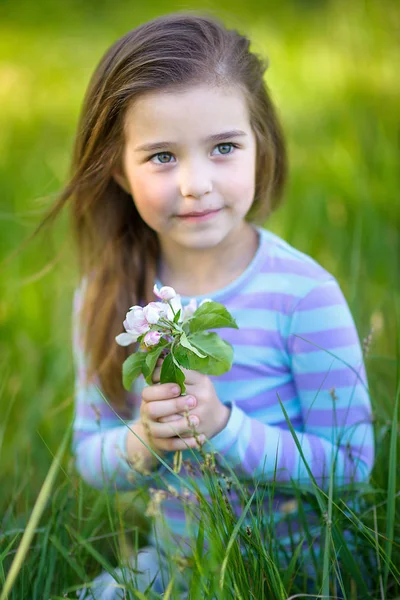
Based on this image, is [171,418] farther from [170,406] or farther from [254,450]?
[254,450]

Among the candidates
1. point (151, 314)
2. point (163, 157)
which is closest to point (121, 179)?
point (163, 157)

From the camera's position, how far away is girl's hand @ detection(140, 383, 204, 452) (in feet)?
4.70

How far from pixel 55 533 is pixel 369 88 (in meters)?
3.29

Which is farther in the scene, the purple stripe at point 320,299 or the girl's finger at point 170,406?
the purple stripe at point 320,299

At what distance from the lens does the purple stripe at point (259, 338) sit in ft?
5.58

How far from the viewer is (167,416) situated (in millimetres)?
1475

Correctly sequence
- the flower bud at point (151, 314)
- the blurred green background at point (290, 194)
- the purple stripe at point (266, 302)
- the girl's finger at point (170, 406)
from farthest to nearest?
the blurred green background at point (290, 194) → the purple stripe at point (266, 302) → the girl's finger at point (170, 406) → the flower bud at point (151, 314)

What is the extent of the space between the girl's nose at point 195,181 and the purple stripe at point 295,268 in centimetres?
29

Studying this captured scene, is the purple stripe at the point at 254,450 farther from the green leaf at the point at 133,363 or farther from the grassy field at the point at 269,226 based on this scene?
the green leaf at the point at 133,363

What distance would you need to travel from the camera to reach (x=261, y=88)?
176 centimetres

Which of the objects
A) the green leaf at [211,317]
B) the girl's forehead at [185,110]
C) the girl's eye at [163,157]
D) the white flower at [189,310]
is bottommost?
the green leaf at [211,317]

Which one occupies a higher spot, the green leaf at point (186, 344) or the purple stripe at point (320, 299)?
the purple stripe at point (320, 299)

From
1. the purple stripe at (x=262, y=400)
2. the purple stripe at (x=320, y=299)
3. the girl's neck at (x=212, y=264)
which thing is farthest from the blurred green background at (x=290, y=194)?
the girl's neck at (x=212, y=264)

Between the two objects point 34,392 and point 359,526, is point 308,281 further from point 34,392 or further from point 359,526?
point 34,392
